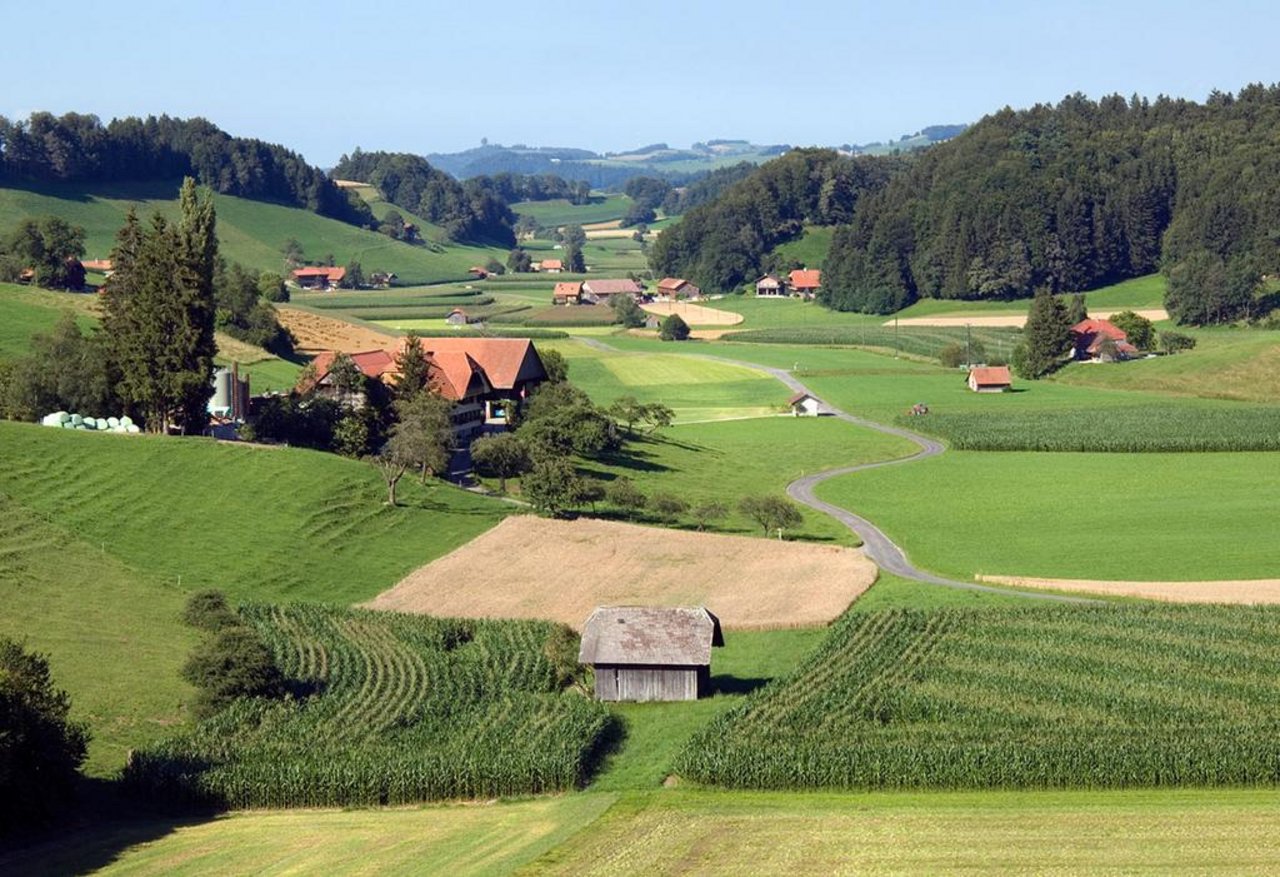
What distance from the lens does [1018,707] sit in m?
53.2

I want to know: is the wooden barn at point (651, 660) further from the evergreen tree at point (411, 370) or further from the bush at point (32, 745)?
the evergreen tree at point (411, 370)

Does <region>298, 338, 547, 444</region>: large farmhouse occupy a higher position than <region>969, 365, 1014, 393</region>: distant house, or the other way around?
<region>298, 338, 547, 444</region>: large farmhouse

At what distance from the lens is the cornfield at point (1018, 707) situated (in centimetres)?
4722

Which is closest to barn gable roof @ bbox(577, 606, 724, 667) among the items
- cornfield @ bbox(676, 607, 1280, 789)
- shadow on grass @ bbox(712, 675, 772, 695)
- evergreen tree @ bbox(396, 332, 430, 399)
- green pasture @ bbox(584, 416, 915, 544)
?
shadow on grass @ bbox(712, 675, 772, 695)

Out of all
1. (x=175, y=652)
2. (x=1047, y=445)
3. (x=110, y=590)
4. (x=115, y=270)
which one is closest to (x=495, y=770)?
(x=175, y=652)

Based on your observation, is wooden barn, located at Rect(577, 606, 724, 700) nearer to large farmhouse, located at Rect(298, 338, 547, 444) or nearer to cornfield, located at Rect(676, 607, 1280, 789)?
cornfield, located at Rect(676, 607, 1280, 789)

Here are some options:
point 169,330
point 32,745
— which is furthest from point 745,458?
point 32,745

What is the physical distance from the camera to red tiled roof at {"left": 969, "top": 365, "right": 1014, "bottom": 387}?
137 meters

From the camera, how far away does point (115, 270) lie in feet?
313

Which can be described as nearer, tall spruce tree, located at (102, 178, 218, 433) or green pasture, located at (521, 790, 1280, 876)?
green pasture, located at (521, 790, 1280, 876)

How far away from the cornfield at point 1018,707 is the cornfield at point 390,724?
5219 mm

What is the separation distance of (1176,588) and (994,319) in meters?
119

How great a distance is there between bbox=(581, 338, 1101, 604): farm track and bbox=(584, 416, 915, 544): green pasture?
0.93 metres

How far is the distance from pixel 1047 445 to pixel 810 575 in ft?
129
